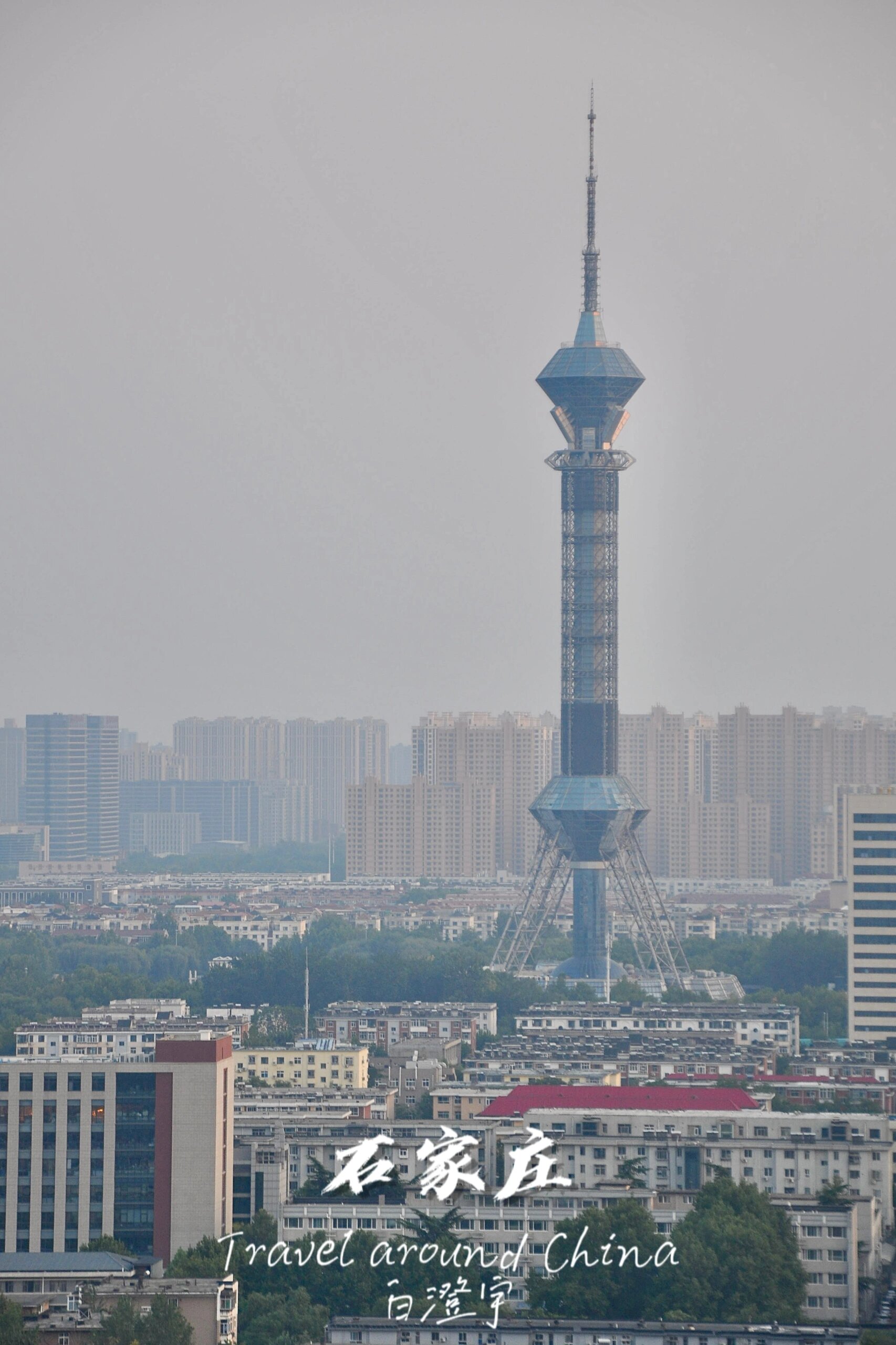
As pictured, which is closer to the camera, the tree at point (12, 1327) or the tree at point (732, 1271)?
the tree at point (12, 1327)

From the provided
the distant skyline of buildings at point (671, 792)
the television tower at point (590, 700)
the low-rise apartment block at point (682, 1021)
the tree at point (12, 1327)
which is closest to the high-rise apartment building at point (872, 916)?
the low-rise apartment block at point (682, 1021)

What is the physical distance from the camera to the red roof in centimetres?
5231

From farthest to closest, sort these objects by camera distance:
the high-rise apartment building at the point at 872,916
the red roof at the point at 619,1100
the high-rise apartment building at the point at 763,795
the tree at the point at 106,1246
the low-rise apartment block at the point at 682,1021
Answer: the high-rise apartment building at the point at 763,795 → the high-rise apartment building at the point at 872,916 → the low-rise apartment block at the point at 682,1021 → the red roof at the point at 619,1100 → the tree at the point at 106,1246

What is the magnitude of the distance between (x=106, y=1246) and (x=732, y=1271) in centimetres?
810

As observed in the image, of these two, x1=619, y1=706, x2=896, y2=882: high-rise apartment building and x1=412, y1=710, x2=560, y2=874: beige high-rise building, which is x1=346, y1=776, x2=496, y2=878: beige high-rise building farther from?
x1=619, y1=706, x2=896, y2=882: high-rise apartment building

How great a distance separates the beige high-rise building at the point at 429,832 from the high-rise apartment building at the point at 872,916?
91994 millimetres

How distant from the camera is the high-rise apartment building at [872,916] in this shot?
75.9 meters

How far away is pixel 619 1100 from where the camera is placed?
177ft

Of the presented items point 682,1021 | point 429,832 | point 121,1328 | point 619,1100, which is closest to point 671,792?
point 429,832

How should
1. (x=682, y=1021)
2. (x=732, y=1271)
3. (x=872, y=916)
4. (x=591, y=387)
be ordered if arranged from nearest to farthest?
(x=732, y=1271), (x=872, y=916), (x=682, y=1021), (x=591, y=387)

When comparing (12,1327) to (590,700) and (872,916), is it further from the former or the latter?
(590,700)


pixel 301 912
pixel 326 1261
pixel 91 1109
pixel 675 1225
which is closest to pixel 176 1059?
pixel 91 1109

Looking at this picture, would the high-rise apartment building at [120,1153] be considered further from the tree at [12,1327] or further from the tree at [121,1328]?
the tree at [12,1327]

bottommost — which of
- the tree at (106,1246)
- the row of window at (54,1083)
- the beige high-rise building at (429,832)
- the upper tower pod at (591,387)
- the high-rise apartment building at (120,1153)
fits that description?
the tree at (106,1246)
